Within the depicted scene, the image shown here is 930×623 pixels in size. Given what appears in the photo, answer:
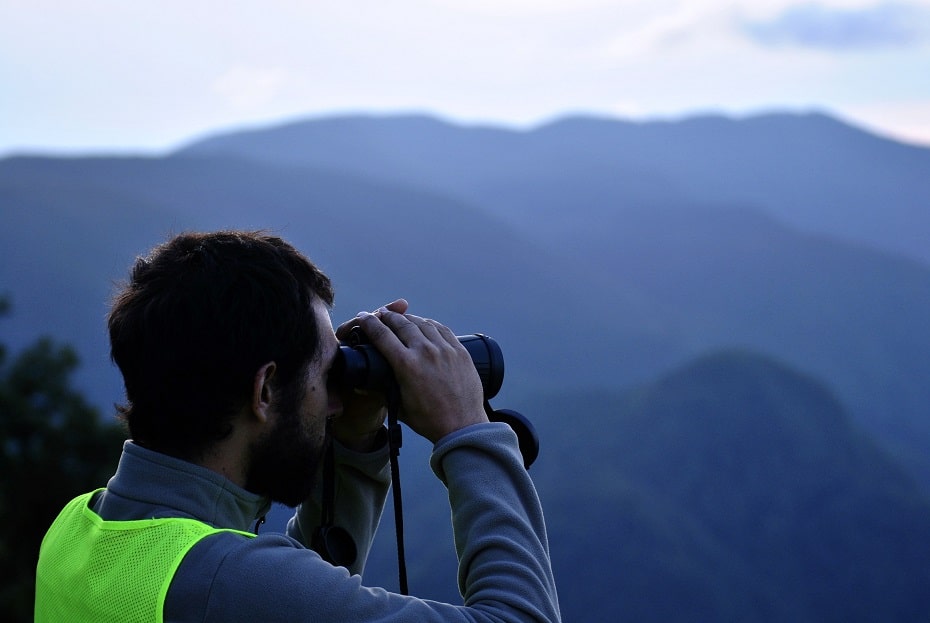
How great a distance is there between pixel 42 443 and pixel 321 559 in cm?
878

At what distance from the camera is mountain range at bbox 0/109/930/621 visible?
1427 cm

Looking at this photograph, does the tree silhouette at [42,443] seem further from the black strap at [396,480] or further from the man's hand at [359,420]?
the black strap at [396,480]

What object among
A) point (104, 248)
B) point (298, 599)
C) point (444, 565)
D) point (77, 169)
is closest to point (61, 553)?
point (298, 599)

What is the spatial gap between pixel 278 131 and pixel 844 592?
46776 mm

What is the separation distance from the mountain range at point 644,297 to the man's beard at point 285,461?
1.38 feet

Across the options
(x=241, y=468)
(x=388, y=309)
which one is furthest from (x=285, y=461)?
(x=388, y=309)

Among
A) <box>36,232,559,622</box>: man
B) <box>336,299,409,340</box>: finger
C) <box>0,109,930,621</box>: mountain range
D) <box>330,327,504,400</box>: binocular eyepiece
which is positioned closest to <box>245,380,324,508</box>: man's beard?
<box>36,232,559,622</box>: man

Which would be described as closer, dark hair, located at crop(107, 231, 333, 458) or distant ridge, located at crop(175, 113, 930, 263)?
dark hair, located at crop(107, 231, 333, 458)

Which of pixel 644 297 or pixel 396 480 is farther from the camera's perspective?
pixel 644 297

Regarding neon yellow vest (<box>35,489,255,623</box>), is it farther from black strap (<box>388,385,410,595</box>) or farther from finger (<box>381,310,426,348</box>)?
finger (<box>381,310,426,348</box>)

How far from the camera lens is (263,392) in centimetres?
111

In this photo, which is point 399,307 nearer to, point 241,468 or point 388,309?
point 388,309

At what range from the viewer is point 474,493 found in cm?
112

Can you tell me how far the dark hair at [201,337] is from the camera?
3.56ft
